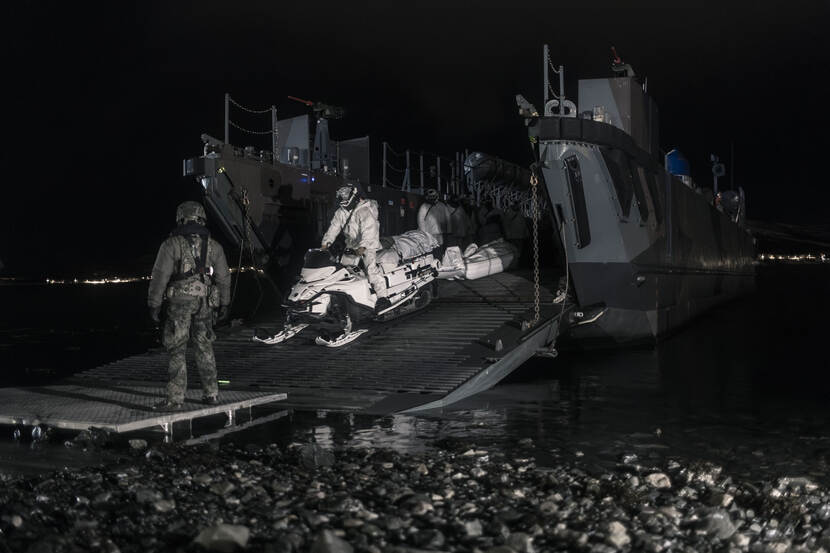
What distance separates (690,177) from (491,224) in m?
4.76

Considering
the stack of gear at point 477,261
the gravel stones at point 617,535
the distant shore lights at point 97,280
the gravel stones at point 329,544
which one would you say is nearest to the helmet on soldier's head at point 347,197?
the stack of gear at point 477,261

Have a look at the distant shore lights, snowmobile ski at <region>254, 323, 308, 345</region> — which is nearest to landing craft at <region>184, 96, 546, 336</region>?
snowmobile ski at <region>254, 323, 308, 345</region>

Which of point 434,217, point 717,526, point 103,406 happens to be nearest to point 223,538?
point 717,526

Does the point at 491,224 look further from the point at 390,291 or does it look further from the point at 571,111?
the point at 390,291

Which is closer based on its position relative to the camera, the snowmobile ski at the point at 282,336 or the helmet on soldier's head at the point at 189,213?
the helmet on soldier's head at the point at 189,213

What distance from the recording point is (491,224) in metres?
18.2

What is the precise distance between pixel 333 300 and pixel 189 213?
10.7ft

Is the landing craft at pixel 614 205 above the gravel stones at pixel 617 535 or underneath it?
above

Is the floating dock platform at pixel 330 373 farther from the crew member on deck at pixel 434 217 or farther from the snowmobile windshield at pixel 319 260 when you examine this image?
the crew member on deck at pixel 434 217

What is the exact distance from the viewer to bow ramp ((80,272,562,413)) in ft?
27.1

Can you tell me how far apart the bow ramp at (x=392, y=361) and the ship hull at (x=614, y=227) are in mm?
1681

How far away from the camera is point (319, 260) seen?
10.3m

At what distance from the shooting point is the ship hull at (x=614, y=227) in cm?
1223

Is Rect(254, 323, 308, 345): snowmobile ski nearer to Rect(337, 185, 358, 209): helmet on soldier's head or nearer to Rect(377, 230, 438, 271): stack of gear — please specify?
Rect(377, 230, 438, 271): stack of gear
